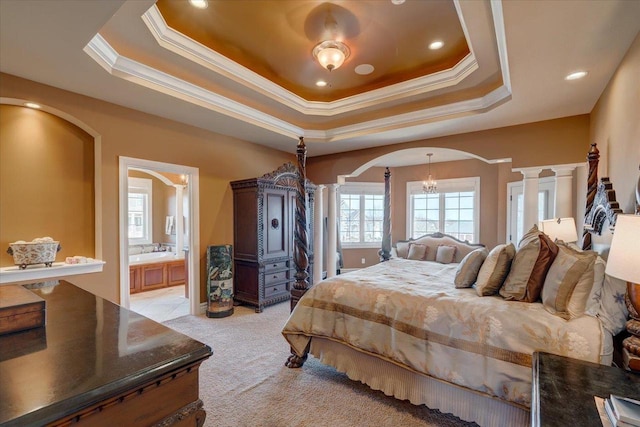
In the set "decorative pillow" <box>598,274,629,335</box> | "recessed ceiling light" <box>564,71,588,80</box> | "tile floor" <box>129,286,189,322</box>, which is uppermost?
"recessed ceiling light" <box>564,71,588,80</box>

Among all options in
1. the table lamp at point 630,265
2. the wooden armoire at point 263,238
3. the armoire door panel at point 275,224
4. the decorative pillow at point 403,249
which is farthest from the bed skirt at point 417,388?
the decorative pillow at point 403,249

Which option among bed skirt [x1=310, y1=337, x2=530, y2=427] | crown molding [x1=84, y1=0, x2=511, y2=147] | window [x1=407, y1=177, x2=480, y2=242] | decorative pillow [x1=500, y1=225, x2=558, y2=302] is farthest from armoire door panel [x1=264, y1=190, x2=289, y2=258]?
window [x1=407, y1=177, x2=480, y2=242]

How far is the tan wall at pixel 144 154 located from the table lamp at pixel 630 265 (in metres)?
4.20

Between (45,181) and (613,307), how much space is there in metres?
4.71

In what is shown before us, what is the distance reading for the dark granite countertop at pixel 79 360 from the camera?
64 cm

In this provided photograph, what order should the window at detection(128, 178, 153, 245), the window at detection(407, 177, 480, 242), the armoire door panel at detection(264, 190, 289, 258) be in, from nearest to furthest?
1. the armoire door panel at detection(264, 190, 289, 258)
2. the window at detection(128, 178, 153, 245)
3. the window at detection(407, 177, 480, 242)

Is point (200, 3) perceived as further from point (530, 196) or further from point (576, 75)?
point (530, 196)

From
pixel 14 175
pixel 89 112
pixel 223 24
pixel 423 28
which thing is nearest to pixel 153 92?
pixel 89 112

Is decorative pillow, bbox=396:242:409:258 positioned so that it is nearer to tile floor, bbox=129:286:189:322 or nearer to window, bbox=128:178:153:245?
tile floor, bbox=129:286:189:322

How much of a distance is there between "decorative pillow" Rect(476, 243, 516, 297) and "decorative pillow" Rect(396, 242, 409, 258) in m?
3.89

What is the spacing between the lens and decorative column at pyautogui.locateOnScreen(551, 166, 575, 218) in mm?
3652

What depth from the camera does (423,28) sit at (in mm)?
2584

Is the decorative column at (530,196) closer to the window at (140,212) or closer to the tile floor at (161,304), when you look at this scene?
the tile floor at (161,304)

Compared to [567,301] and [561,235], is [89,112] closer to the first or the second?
[567,301]
